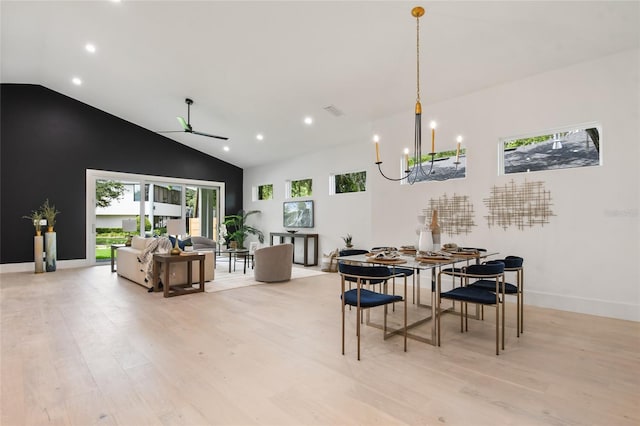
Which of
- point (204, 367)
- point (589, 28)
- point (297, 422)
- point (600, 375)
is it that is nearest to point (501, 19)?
point (589, 28)

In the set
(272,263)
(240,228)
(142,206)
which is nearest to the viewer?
(272,263)

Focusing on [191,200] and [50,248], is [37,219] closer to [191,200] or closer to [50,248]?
[50,248]

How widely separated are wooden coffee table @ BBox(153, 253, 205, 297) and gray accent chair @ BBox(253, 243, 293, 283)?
43.6 inches

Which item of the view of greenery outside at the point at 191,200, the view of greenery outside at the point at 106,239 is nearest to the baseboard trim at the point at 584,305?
the view of greenery outside at the point at 191,200

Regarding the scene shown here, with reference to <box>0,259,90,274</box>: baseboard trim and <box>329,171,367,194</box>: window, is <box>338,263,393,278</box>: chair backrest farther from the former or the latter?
<box>0,259,90,274</box>: baseboard trim

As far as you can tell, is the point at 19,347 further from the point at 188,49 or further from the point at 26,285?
the point at 188,49

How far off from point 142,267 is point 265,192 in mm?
5211

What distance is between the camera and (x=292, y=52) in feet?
14.6

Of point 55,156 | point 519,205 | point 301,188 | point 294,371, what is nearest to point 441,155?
point 519,205

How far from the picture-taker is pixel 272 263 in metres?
5.92

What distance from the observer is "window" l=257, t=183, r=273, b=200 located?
10018 millimetres

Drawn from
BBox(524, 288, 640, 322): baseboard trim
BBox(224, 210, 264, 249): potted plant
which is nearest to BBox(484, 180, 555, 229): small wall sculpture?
BBox(524, 288, 640, 322): baseboard trim

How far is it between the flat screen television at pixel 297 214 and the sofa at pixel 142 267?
9.98 feet

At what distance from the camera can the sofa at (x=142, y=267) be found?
5.39m
